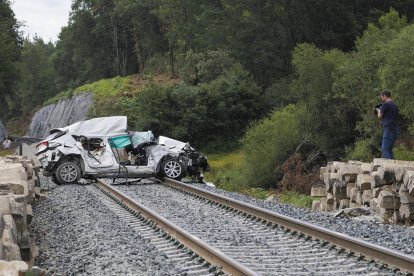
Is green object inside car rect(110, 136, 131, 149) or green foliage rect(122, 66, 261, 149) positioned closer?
green object inside car rect(110, 136, 131, 149)

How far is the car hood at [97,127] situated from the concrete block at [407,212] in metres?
11.2

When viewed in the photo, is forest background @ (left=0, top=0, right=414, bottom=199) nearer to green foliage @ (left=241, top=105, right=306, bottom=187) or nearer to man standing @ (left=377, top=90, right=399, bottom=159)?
green foliage @ (left=241, top=105, right=306, bottom=187)

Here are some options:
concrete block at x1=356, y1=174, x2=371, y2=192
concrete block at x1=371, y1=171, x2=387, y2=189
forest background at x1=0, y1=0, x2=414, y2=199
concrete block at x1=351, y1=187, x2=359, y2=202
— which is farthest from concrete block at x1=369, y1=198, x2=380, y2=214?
forest background at x1=0, y1=0, x2=414, y2=199

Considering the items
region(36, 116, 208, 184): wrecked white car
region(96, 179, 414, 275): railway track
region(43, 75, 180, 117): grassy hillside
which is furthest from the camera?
region(43, 75, 180, 117): grassy hillside

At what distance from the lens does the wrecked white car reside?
19797 mm

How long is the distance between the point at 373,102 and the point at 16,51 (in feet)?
153

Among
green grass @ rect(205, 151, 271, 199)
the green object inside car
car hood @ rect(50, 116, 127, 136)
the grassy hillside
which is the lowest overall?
green grass @ rect(205, 151, 271, 199)

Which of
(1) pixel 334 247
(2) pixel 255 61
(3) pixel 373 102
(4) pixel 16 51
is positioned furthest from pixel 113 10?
(1) pixel 334 247

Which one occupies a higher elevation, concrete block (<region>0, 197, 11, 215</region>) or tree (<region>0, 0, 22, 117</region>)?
tree (<region>0, 0, 22, 117</region>)

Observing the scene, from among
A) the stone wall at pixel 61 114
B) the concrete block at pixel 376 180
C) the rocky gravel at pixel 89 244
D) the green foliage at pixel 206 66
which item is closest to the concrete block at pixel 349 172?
the concrete block at pixel 376 180

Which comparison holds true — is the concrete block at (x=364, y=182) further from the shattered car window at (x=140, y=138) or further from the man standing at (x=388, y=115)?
the shattered car window at (x=140, y=138)

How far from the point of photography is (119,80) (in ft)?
204

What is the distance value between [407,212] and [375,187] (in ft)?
4.66

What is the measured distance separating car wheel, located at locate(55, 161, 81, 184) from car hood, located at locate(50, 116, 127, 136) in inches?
42.4
